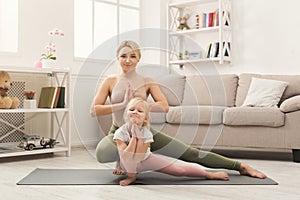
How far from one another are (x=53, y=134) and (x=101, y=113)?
1.85m

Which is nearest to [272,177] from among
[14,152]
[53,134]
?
[14,152]

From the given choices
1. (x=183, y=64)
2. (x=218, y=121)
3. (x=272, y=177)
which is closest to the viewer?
(x=272, y=177)

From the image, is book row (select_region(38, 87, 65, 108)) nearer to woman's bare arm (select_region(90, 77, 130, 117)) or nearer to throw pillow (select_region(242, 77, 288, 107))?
woman's bare arm (select_region(90, 77, 130, 117))

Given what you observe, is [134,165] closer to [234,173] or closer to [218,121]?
[234,173]

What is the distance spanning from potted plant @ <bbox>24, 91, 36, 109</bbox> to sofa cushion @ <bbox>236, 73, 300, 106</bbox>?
1.95m

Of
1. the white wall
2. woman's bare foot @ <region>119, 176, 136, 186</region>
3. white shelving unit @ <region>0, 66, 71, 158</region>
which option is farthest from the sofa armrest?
white shelving unit @ <region>0, 66, 71, 158</region>

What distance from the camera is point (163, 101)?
258 cm

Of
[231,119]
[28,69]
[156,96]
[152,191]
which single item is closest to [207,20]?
[231,119]

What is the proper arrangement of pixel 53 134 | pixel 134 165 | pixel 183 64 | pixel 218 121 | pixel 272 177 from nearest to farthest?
pixel 134 165 → pixel 272 177 → pixel 218 121 → pixel 53 134 → pixel 183 64

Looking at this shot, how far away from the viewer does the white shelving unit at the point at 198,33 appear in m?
4.87

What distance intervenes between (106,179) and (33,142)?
1.33 metres

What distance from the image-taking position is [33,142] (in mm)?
3740

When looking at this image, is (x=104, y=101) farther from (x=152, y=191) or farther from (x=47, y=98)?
(x=47, y=98)

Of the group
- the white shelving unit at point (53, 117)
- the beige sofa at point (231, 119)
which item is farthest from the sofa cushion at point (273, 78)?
the white shelving unit at point (53, 117)
